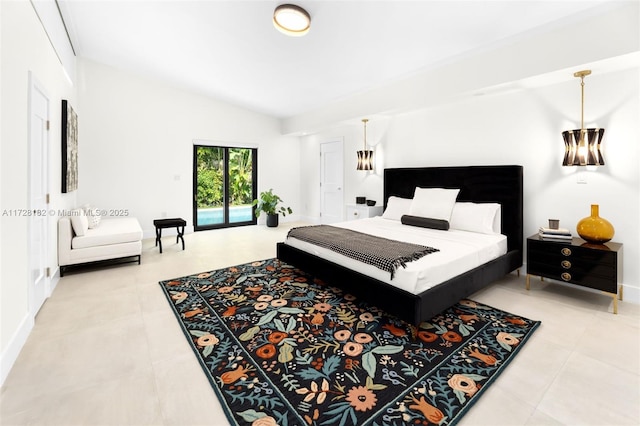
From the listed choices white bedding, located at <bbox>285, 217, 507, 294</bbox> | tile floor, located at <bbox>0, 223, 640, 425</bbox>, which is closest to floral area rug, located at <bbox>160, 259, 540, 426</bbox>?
tile floor, located at <bbox>0, 223, 640, 425</bbox>

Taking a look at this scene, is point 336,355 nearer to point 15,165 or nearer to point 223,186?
point 15,165

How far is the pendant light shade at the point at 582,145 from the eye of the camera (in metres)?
3.04

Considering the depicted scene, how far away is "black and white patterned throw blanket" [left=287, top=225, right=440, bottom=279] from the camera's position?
8.38 feet

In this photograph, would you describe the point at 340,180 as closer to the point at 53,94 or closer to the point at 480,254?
the point at 480,254

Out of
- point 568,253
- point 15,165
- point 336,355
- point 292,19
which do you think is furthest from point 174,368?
point 568,253

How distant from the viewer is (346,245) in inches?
121

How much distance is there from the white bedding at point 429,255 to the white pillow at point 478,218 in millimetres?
122

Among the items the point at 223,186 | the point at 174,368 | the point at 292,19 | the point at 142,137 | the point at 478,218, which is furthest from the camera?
the point at 223,186

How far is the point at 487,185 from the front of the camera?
3961 millimetres

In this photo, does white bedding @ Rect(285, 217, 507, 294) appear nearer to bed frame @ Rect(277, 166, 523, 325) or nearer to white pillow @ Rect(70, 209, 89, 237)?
bed frame @ Rect(277, 166, 523, 325)

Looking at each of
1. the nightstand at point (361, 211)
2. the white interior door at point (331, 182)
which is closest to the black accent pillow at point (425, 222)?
the nightstand at point (361, 211)

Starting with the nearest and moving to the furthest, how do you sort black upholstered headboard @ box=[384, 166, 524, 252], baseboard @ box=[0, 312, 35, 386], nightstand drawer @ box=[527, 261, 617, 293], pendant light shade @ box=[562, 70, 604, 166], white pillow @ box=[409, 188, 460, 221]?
1. baseboard @ box=[0, 312, 35, 386]
2. nightstand drawer @ box=[527, 261, 617, 293]
3. pendant light shade @ box=[562, 70, 604, 166]
4. black upholstered headboard @ box=[384, 166, 524, 252]
5. white pillow @ box=[409, 188, 460, 221]

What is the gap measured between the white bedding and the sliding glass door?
12.6ft

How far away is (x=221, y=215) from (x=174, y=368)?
5.58 m
